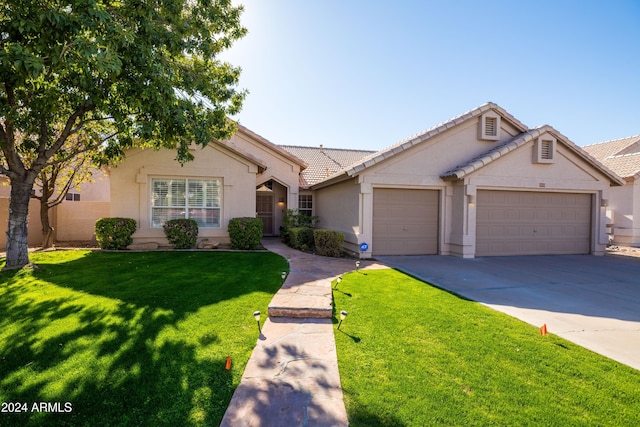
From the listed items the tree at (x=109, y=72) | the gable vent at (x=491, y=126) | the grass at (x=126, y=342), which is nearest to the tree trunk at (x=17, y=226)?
the tree at (x=109, y=72)

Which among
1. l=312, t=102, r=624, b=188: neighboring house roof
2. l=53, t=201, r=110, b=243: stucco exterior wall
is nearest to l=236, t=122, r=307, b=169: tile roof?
l=312, t=102, r=624, b=188: neighboring house roof

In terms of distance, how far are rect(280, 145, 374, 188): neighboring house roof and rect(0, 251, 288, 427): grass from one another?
11051 mm

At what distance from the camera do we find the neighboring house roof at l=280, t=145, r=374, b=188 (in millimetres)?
18422

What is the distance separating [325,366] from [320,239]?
25.7 feet

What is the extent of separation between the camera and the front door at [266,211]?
58.6 ft

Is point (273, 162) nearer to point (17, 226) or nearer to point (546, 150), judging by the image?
point (17, 226)

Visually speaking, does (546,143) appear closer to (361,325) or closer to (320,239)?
(320,239)

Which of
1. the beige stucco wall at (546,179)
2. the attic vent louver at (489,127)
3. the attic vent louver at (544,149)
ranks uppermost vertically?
the attic vent louver at (489,127)

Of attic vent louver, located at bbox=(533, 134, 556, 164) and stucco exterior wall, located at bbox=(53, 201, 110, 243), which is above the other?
attic vent louver, located at bbox=(533, 134, 556, 164)

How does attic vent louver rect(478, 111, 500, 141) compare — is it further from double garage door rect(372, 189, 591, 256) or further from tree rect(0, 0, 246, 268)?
tree rect(0, 0, 246, 268)

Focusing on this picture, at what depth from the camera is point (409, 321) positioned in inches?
190

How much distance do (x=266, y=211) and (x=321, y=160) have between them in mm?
Answer: 6139

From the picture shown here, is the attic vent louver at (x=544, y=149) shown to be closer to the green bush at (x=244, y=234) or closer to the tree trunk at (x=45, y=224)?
the green bush at (x=244, y=234)

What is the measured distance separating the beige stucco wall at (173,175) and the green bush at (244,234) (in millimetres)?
742
